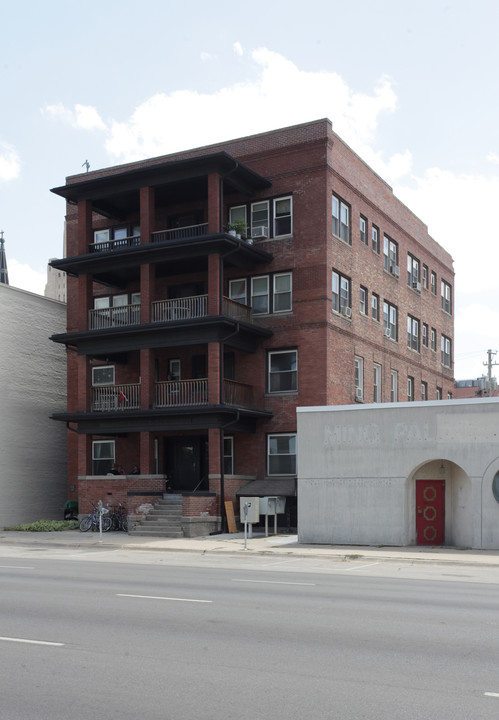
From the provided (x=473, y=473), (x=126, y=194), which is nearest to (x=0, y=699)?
(x=473, y=473)

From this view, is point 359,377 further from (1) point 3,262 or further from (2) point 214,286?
(1) point 3,262

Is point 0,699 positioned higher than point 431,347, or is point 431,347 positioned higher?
point 431,347

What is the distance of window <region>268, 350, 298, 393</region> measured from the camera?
1300 inches

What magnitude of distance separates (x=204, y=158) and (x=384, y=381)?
14037 millimetres

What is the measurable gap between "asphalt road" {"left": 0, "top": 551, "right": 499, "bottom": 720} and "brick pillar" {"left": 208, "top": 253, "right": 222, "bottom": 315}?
1656 centimetres

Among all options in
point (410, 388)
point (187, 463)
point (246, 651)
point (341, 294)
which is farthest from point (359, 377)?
point (246, 651)

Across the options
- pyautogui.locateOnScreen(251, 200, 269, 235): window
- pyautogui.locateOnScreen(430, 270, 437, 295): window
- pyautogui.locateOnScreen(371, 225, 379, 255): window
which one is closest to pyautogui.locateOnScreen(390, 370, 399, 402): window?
pyautogui.locateOnScreen(371, 225, 379, 255): window

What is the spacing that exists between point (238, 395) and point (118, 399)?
4887mm

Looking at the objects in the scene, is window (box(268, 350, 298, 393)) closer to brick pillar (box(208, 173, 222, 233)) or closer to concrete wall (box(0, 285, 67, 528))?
brick pillar (box(208, 173, 222, 233))

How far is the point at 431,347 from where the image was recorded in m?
46.4

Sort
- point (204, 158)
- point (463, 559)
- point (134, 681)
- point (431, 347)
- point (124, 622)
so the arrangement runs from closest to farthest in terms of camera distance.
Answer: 1. point (134, 681)
2. point (124, 622)
3. point (463, 559)
4. point (204, 158)
5. point (431, 347)

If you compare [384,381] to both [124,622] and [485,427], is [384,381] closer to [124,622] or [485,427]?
[485,427]

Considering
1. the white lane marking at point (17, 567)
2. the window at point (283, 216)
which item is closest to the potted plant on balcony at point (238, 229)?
the window at point (283, 216)

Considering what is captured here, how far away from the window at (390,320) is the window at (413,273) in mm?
3205
